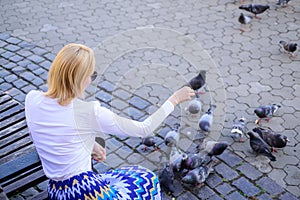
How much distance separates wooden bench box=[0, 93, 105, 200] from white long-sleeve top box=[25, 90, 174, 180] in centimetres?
69

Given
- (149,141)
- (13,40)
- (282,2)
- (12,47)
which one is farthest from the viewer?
(282,2)

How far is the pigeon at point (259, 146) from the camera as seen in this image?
4856 millimetres

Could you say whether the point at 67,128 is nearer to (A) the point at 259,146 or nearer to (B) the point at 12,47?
(A) the point at 259,146

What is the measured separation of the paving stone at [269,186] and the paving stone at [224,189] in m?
0.33

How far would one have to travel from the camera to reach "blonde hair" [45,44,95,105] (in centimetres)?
289

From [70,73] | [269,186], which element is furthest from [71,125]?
[269,186]

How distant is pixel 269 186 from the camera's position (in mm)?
4551

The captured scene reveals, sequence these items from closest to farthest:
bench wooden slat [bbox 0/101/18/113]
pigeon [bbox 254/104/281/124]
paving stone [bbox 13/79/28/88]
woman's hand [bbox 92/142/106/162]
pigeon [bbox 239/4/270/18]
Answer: woman's hand [bbox 92/142/106/162] < bench wooden slat [bbox 0/101/18/113] < pigeon [bbox 254/104/281/124] < paving stone [bbox 13/79/28/88] < pigeon [bbox 239/4/270/18]

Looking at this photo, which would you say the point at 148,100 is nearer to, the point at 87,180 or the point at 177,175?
the point at 177,175

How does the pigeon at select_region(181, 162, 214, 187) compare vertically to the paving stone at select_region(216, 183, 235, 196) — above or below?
above

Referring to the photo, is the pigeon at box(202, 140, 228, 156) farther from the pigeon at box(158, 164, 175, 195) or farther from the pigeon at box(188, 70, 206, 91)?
the pigeon at box(188, 70, 206, 91)

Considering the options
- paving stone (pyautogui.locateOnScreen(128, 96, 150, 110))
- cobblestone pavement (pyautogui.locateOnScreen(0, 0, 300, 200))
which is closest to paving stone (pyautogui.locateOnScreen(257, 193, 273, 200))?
cobblestone pavement (pyautogui.locateOnScreen(0, 0, 300, 200))

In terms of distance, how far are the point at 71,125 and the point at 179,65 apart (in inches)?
174

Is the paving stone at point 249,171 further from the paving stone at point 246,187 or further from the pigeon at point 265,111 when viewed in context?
the pigeon at point 265,111
